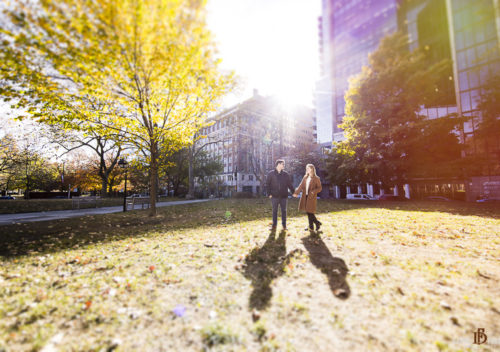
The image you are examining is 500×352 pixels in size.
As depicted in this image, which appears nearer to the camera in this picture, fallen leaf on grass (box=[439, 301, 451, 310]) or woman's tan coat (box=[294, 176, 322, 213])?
fallen leaf on grass (box=[439, 301, 451, 310])

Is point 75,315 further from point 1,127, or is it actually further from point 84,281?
point 1,127

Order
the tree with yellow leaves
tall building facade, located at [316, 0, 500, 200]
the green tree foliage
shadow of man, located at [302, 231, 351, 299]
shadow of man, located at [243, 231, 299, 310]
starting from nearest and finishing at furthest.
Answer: shadow of man, located at [243, 231, 299, 310] < shadow of man, located at [302, 231, 351, 299] < the tree with yellow leaves < the green tree foliage < tall building facade, located at [316, 0, 500, 200]

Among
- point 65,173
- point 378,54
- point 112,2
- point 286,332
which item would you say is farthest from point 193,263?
point 65,173

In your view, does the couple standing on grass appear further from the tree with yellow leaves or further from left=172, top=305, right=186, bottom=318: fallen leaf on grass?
the tree with yellow leaves

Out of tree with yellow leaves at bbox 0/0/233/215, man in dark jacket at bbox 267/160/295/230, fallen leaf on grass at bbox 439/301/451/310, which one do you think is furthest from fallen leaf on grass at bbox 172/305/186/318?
tree with yellow leaves at bbox 0/0/233/215

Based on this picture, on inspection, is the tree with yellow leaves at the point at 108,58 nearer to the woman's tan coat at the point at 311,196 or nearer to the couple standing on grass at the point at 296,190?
the couple standing on grass at the point at 296,190

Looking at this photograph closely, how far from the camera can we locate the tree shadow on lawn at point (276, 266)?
280cm

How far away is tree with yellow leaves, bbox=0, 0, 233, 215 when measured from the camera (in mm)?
6086

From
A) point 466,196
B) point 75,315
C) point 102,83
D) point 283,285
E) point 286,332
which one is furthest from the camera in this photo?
point 466,196

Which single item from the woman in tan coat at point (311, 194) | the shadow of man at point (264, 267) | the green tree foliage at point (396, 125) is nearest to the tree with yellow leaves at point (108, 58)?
the woman in tan coat at point (311, 194)

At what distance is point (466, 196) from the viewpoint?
29594 mm

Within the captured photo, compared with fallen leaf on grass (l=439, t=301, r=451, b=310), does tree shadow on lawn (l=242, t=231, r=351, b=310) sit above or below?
above

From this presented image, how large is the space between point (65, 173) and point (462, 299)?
61.2 meters

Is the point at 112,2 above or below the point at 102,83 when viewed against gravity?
above
